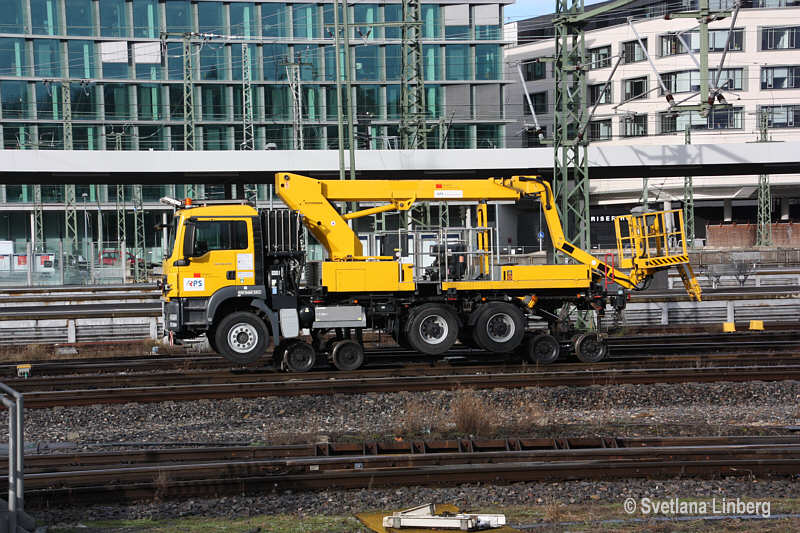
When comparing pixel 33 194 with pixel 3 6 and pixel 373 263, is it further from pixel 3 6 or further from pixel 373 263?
pixel 373 263

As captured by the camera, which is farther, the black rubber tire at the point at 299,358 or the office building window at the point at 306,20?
the office building window at the point at 306,20

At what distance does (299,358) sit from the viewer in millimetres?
16562

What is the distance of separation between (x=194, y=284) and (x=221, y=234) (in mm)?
1063

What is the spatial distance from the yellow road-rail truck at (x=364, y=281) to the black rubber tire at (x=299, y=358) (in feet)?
0.09

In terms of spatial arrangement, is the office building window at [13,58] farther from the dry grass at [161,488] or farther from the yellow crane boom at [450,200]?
the dry grass at [161,488]

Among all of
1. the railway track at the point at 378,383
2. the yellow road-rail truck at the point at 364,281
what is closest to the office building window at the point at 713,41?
the yellow road-rail truck at the point at 364,281

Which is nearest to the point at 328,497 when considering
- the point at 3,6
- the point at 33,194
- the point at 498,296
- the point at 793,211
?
the point at 498,296

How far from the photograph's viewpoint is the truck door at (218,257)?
1628 cm

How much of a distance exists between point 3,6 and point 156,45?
1113cm

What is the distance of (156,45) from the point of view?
65.8 meters

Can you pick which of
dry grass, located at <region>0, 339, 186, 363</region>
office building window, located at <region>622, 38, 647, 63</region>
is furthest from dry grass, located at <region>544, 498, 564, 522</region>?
office building window, located at <region>622, 38, 647, 63</region>

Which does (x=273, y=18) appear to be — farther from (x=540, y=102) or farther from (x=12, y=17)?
(x=540, y=102)

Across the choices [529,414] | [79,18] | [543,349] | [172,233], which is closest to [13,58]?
[79,18]

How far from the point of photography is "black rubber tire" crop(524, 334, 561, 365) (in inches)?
677
